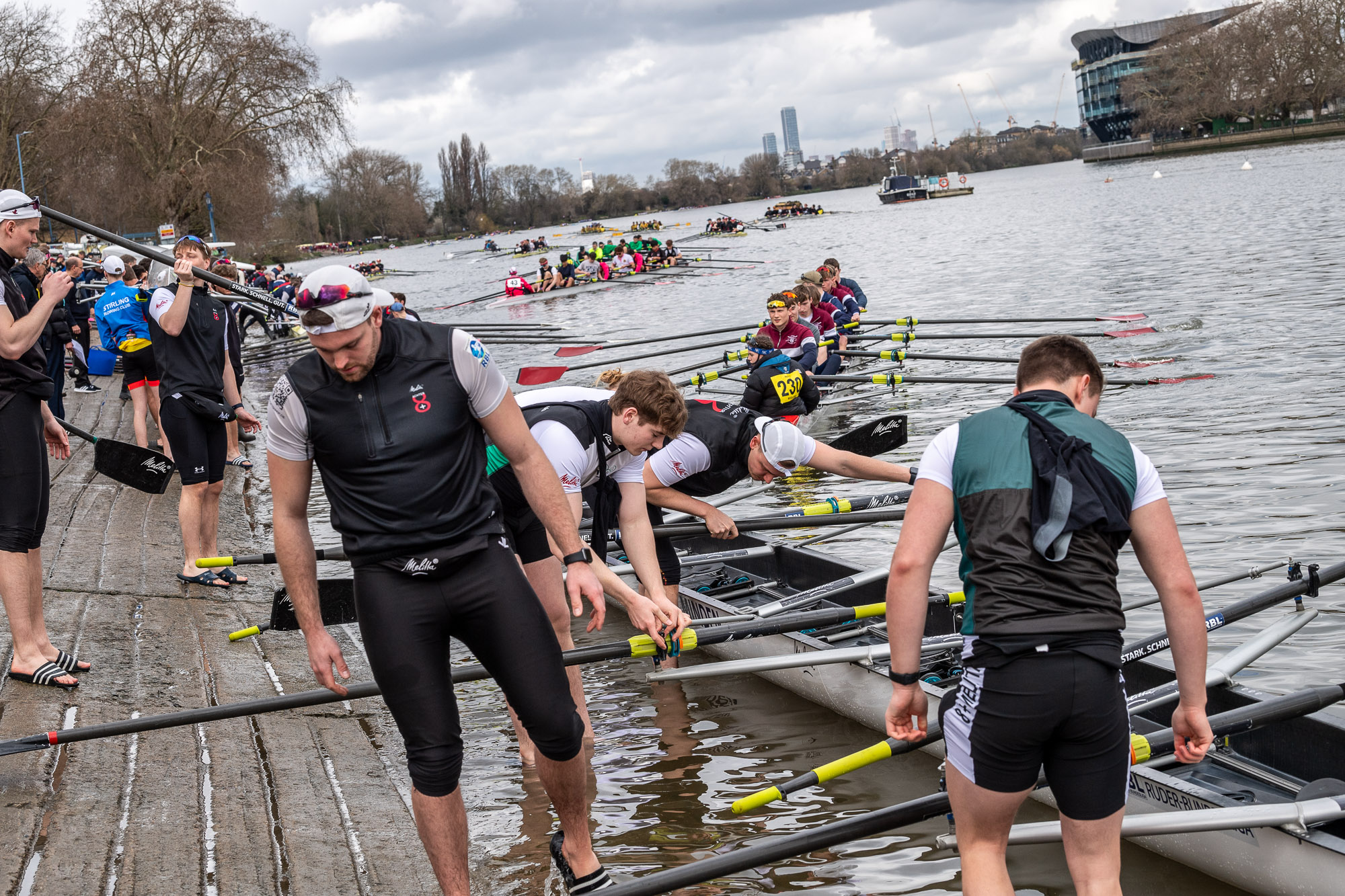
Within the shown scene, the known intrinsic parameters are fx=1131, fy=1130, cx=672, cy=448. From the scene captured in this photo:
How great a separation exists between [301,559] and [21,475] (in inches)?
82.1

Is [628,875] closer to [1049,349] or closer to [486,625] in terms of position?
[486,625]

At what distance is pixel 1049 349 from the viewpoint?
2975 mm

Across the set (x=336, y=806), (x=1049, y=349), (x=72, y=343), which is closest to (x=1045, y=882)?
(x=1049, y=349)

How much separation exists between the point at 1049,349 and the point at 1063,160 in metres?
182

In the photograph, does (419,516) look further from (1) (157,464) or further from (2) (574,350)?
(2) (574,350)

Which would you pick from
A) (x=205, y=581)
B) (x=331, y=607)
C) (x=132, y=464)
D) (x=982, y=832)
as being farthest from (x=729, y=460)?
(x=132, y=464)

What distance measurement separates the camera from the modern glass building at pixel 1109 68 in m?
130

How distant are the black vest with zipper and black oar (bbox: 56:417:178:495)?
5408 millimetres

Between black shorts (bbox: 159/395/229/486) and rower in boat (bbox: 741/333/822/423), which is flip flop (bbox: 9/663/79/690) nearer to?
black shorts (bbox: 159/395/229/486)

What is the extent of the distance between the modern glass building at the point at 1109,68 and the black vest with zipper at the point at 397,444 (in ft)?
441

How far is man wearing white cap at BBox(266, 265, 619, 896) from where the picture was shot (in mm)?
3188

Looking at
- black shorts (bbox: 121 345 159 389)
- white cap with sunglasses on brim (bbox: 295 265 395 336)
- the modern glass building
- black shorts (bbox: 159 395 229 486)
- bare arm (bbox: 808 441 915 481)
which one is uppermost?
the modern glass building

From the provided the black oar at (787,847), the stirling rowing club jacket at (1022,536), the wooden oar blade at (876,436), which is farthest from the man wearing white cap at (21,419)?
the wooden oar blade at (876,436)

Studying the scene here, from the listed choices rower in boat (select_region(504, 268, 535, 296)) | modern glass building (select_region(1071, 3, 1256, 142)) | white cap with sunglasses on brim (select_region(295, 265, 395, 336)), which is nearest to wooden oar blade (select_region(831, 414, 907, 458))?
white cap with sunglasses on brim (select_region(295, 265, 395, 336))
